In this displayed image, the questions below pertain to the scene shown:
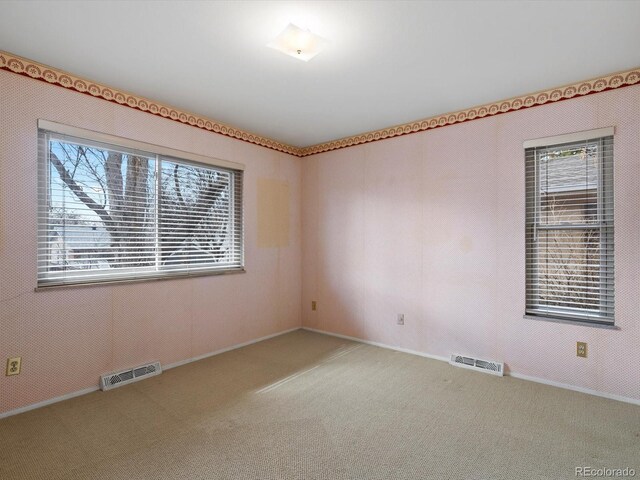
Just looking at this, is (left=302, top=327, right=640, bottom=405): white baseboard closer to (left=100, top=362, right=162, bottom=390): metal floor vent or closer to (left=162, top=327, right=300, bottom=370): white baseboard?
(left=162, top=327, right=300, bottom=370): white baseboard

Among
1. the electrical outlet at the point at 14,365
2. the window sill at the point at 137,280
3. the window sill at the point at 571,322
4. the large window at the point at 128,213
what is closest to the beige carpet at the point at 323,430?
the electrical outlet at the point at 14,365

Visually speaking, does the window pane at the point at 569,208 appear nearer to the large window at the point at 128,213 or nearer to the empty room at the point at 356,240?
the empty room at the point at 356,240

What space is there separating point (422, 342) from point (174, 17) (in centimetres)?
354

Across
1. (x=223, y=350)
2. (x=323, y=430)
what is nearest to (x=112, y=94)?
(x=223, y=350)

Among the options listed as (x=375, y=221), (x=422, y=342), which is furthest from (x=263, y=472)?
(x=375, y=221)

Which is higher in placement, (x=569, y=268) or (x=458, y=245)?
(x=458, y=245)

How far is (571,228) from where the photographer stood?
295cm

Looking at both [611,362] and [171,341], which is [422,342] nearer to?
[611,362]

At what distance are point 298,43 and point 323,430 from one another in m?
2.48

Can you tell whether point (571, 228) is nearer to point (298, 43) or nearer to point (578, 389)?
point (578, 389)

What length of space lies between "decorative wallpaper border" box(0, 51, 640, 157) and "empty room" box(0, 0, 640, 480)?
0.06 feet

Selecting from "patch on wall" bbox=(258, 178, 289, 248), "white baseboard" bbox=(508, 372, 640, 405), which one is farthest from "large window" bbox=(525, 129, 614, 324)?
"patch on wall" bbox=(258, 178, 289, 248)

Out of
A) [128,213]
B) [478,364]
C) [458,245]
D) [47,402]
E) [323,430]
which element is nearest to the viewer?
[323,430]

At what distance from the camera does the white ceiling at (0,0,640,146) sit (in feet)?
6.44
